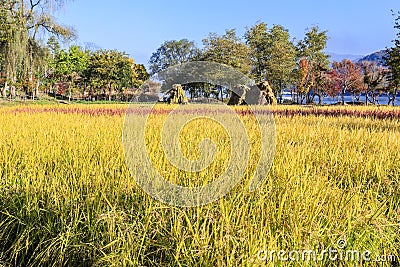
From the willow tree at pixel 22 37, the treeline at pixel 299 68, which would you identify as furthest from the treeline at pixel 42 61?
the treeline at pixel 299 68

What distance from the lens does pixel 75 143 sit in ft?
12.2

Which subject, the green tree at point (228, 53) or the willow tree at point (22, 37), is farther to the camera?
the green tree at point (228, 53)

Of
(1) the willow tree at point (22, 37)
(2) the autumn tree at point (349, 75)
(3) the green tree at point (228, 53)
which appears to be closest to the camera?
(1) the willow tree at point (22, 37)

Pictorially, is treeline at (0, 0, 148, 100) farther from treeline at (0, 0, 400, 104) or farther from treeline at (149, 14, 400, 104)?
treeline at (149, 14, 400, 104)

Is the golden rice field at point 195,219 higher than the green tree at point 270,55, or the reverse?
the green tree at point 270,55

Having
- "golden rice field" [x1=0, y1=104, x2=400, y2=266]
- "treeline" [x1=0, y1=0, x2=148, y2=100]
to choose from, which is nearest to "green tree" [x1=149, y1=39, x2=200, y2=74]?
"treeline" [x1=0, y1=0, x2=148, y2=100]

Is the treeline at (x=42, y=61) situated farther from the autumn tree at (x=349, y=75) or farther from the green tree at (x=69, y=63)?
the autumn tree at (x=349, y=75)

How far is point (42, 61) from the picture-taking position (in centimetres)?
2030

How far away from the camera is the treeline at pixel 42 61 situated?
54.9 feet

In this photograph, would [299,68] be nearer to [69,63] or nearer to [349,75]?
[349,75]

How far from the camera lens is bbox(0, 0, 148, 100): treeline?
16.7 metres

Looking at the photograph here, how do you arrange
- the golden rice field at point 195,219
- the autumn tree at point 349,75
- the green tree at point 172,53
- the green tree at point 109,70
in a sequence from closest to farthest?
1. the golden rice field at point 195,219
2. the green tree at point 109,70
3. the autumn tree at point 349,75
4. the green tree at point 172,53

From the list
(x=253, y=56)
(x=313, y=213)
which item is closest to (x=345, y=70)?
(x=253, y=56)

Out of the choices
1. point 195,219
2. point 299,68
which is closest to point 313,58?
point 299,68
